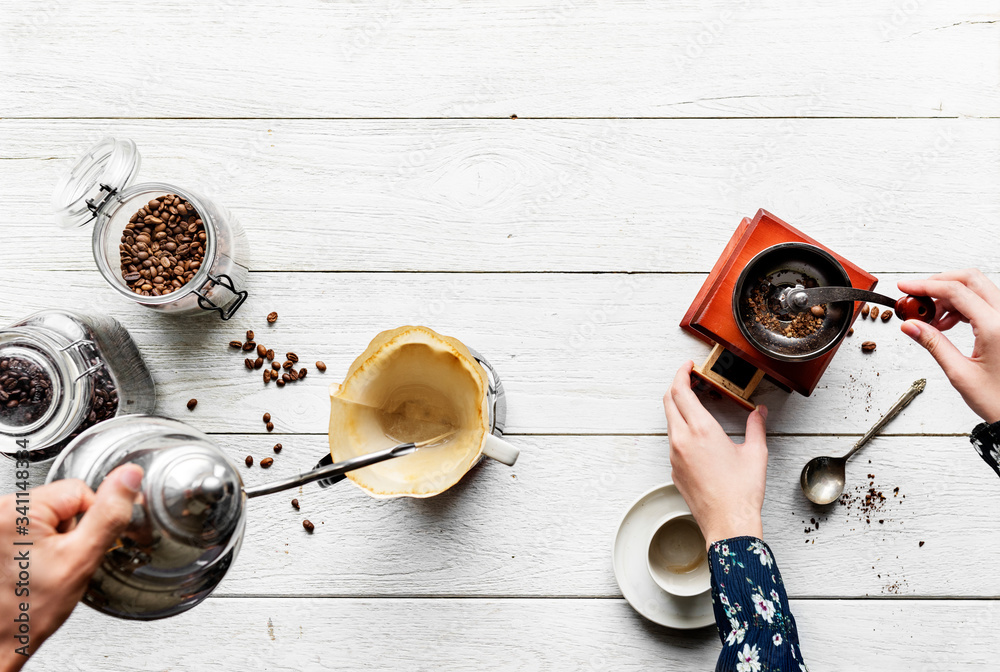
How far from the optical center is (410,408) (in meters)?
1.00

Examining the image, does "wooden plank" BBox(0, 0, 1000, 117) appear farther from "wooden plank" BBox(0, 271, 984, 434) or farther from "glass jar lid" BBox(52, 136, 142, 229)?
"wooden plank" BBox(0, 271, 984, 434)

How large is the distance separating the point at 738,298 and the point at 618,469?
0.34m

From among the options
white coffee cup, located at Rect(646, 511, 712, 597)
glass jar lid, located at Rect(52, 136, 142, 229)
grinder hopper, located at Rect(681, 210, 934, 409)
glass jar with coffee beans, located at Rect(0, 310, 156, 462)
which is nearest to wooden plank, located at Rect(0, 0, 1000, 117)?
glass jar lid, located at Rect(52, 136, 142, 229)

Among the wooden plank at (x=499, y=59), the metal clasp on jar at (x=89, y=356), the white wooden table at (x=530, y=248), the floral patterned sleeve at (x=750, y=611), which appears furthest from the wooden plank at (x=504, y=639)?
the wooden plank at (x=499, y=59)

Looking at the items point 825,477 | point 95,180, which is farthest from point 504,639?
point 95,180

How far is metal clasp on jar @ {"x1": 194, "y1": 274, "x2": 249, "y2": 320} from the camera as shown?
1.01 meters

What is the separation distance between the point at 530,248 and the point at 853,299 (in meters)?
0.49

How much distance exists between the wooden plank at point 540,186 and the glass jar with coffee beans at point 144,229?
4.1 inches

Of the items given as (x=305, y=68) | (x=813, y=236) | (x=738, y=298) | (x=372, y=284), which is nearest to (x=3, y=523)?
(x=372, y=284)

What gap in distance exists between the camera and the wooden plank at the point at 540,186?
1097 mm

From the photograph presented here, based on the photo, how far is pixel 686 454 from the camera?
3.27ft

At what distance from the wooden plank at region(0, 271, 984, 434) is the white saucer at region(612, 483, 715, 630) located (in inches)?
4.6

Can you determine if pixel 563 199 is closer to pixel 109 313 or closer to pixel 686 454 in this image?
pixel 686 454

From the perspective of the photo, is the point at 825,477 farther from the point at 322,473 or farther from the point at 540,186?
the point at 322,473
